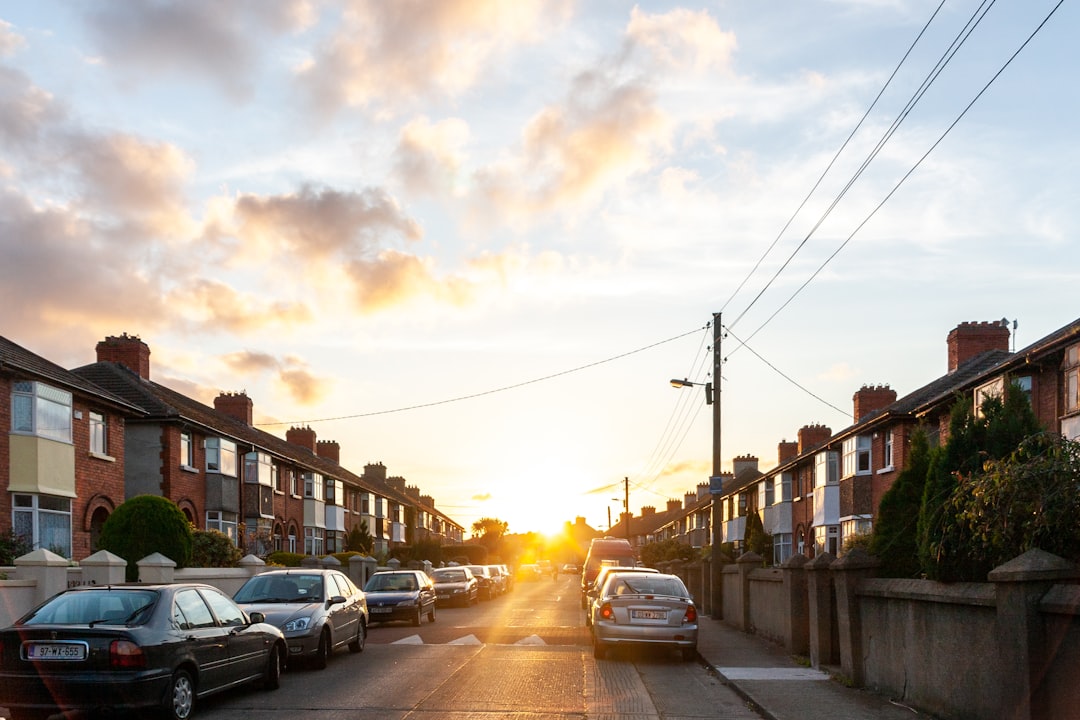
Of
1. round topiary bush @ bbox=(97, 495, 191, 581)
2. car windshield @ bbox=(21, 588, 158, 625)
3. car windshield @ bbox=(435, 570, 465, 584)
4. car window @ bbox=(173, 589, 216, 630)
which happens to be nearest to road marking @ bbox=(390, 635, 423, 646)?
round topiary bush @ bbox=(97, 495, 191, 581)

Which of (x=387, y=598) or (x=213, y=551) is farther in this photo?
(x=213, y=551)

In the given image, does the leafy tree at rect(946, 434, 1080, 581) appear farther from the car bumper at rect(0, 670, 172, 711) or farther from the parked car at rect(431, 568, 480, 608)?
the parked car at rect(431, 568, 480, 608)

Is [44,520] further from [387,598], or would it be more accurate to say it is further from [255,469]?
[255,469]

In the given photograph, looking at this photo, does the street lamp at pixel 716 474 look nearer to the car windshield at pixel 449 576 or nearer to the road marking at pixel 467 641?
the road marking at pixel 467 641

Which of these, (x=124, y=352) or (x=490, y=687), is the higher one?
(x=124, y=352)

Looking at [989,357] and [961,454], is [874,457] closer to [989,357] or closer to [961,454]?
[989,357]

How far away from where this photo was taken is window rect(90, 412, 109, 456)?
2953 centimetres

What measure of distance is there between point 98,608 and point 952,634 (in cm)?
827

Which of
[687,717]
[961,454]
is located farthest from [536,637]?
[961,454]

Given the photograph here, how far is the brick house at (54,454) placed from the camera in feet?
83.4

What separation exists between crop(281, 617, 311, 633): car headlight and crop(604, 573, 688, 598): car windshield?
4.76 meters

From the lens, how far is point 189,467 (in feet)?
116

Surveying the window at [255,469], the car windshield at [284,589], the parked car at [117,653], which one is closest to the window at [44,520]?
the car windshield at [284,589]

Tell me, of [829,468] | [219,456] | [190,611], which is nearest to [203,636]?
[190,611]
